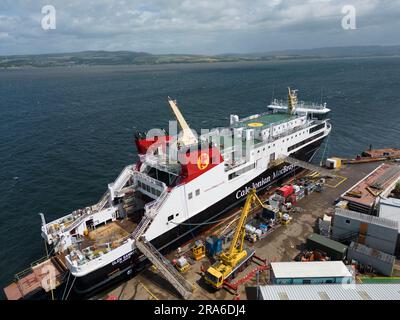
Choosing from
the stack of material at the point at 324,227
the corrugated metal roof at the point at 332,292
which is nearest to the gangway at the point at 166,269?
the corrugated metal roof at the point at 332,292

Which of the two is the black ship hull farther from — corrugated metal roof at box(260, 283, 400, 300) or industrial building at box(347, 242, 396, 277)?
industrial building at box(347, 242, 396, 277)

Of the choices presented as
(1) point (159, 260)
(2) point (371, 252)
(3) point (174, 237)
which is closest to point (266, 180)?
(2) point (371, 252)

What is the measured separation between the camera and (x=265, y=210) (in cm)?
3075

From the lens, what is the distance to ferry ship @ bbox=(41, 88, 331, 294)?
22594mm

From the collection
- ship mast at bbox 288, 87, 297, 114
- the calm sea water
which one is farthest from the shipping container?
the calm sea water

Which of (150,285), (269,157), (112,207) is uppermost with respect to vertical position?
(269,157)

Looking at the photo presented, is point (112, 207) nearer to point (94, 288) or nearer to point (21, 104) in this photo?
point (94, 288)

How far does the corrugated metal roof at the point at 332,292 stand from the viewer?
16656 millimetres

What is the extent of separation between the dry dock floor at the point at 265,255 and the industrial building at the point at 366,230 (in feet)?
10.6

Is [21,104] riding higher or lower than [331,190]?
higher

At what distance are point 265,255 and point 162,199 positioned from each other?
10809 mm

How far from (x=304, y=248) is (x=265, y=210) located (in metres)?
5.91

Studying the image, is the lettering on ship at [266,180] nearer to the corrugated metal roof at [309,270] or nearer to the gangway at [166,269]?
the corrugated metal roof at [309,270]
